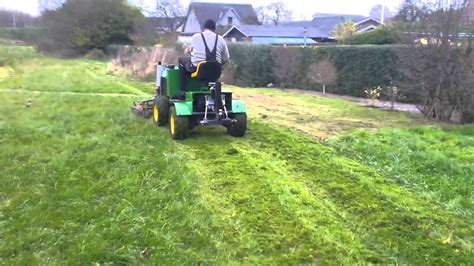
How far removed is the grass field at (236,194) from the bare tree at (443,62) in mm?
1515

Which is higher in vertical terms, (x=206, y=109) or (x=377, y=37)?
(x=377, y=37)

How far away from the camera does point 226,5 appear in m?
64.7

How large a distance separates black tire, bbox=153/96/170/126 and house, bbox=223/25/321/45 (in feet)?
123

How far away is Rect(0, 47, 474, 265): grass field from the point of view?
3.91m

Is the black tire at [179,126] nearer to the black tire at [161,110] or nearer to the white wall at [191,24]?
the black tire at [161,110]

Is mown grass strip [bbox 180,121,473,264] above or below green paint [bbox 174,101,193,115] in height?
below

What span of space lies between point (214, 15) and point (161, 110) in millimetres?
55646

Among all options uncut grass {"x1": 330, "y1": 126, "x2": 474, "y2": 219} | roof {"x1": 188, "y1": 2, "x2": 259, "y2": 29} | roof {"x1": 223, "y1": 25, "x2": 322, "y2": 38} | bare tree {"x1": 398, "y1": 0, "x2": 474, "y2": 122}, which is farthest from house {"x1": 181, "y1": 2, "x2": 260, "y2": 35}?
uncut grass {"x1": 330, "y1": 126, "x2": 474, "y2": 219}

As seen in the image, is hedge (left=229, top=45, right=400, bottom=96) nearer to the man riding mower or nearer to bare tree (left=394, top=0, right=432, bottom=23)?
bare tree (left=394, top=0, right=432, bottom=23)

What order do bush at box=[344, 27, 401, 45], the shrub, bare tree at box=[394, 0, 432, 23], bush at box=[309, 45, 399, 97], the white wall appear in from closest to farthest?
bare tree at box=[394, 0, 432, 23], bush at box=[309, 45, 399, 97], the shrub, bush at box=[344, 27, 401, 45], the white wall

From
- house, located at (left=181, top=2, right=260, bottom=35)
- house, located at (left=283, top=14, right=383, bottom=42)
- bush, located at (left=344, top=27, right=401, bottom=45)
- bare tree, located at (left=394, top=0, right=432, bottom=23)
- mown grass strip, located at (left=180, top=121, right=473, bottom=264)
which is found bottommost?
mown grass strip, located at (left=180, top=121, right=473, bottom=264)

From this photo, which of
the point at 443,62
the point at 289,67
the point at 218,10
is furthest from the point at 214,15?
the point at 443,62

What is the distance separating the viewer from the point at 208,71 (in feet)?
23.9

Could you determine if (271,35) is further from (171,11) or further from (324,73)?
(324,73)
